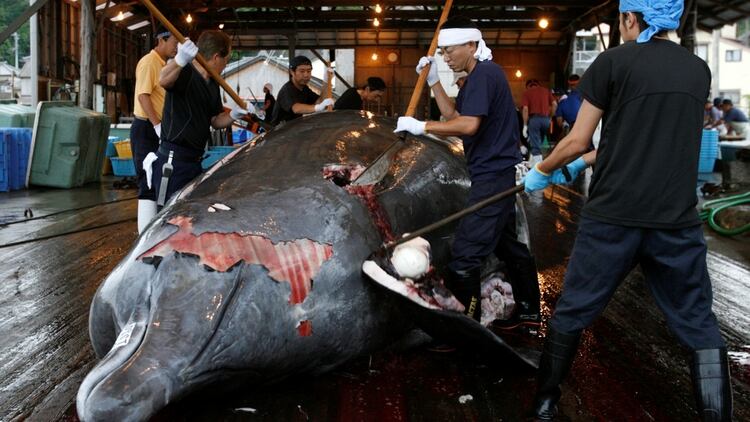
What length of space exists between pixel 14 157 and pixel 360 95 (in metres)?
7.09

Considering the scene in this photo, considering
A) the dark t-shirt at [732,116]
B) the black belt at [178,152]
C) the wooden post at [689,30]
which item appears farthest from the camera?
the dark t-shirt at [732,116]

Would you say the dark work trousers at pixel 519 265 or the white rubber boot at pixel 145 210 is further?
the white rubber boot at pixel 145 210

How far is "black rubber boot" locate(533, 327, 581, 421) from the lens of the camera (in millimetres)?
2924

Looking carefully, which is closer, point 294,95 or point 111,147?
point 294,95

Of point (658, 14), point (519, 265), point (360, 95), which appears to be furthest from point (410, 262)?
point (360, 95)

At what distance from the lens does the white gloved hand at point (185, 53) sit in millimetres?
4492

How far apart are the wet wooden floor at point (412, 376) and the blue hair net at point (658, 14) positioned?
1.60 meters

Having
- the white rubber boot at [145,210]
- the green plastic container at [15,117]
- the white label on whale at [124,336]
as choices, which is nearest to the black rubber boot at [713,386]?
the white label on whale at [124,336]

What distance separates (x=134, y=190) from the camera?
12.2 meters

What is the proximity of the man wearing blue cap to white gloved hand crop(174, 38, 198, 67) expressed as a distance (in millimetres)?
2651

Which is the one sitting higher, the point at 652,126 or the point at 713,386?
the point at 652,126

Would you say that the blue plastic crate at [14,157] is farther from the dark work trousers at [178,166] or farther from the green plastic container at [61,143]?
the dark work trousers at [178,166]

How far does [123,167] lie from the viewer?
14.9 meters

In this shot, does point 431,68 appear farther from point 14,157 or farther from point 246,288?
point 14,157
